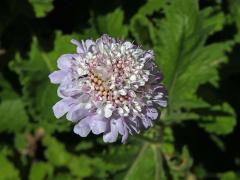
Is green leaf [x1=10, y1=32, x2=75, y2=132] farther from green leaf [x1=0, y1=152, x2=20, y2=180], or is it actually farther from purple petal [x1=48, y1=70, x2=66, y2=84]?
purple petal [x1=48, y1=70, x2=66, y2=84]

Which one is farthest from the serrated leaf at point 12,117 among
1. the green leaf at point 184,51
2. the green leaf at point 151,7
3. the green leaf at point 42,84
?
the green leaf at point 184,51

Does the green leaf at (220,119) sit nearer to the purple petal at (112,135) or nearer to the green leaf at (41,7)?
the green leaf at (41,7)

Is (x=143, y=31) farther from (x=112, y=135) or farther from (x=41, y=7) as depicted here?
(x=112, y=135)

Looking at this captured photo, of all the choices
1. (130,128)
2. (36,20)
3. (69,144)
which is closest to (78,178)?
(69,144)

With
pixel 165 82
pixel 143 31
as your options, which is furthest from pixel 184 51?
pixel 143 31

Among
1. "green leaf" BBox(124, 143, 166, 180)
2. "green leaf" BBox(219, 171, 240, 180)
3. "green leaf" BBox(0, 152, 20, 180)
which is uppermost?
"green leaf" BBox(0, 152, 20, 180)

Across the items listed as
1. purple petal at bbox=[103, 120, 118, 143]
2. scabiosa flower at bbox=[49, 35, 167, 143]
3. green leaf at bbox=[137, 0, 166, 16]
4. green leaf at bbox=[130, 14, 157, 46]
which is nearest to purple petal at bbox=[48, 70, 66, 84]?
scabiosa flower at bbox=[49, 35, 167, 143]

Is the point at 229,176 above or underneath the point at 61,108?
underneath
